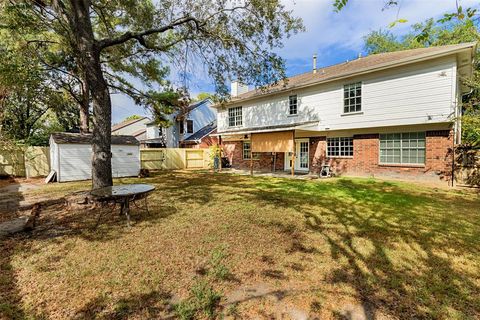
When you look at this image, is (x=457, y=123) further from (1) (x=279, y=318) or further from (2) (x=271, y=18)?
(1) (x=279, y=318)

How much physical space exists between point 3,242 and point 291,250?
5233mm

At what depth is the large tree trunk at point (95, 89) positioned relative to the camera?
677 centimetres

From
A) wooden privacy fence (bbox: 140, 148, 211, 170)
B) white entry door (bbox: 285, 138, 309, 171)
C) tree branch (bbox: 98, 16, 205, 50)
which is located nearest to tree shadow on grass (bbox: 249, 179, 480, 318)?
tree branch (bbox: 98, 16, 205, 50)

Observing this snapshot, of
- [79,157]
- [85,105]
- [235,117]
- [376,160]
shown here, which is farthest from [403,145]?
[85,105]

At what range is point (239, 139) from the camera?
18.6m

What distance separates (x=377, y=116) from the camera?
→ 37.2ft

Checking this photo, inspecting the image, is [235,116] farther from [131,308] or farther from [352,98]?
[131,308]

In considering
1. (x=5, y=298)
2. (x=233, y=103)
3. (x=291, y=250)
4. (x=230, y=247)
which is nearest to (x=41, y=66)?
(x=233, y=103)

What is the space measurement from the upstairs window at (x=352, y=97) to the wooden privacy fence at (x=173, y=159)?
1228 cm

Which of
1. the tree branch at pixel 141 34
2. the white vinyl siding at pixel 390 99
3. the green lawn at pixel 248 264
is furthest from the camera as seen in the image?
the white vinyl siding at pixel 390 99

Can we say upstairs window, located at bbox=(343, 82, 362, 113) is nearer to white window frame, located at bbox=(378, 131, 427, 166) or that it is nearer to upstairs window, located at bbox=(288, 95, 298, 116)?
white window frame, located at bbox=(378, 131, 427, 166)

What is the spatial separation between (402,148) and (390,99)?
7.82ft

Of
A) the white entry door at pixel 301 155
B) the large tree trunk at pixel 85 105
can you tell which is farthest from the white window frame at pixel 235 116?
the large tree trunk at pixel 85 105

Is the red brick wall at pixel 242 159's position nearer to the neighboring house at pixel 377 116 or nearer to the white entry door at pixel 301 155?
the neighboring house at pixel 377 116
